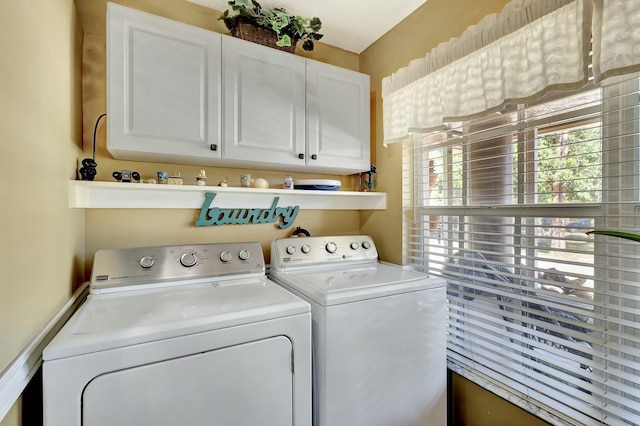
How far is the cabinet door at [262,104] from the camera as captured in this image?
1531 mm

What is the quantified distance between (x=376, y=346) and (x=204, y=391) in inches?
28.2

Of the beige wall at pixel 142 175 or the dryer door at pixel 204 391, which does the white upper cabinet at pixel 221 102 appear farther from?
the dryer door at pixel 204 391

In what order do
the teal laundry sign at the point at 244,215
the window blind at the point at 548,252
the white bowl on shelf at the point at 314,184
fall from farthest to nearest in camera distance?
1. the white bowl on shelf at the point at 314,184
2. the teal laundry sign at the point at 244,215
3. the window blind at the point at 548,252

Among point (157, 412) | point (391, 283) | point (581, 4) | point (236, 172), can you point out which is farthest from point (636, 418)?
point (236, 172)

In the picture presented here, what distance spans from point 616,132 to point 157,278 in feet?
6.46

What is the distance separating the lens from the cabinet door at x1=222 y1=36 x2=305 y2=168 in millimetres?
1531

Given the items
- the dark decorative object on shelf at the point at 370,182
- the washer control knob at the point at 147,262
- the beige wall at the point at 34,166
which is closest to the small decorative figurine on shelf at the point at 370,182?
the dark decorative object on shelf at the point at 370,182

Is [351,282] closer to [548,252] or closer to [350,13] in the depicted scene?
[548,252]

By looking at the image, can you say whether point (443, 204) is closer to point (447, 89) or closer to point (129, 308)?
point (447, 89)

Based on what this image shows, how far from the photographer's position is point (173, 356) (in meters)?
0.93

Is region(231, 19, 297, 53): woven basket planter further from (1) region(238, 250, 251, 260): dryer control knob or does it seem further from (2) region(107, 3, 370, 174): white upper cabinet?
(1) region(238, 250, 251, 260): dryer control knob

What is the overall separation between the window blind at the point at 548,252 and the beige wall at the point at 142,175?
3.80ft

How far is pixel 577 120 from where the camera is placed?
1.15 meters

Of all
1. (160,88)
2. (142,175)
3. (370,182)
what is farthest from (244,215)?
(370,182)
